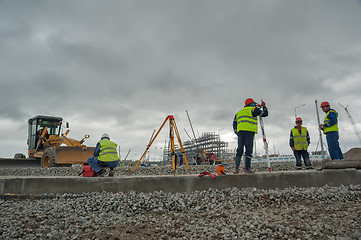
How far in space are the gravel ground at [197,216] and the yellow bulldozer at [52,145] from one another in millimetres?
8882

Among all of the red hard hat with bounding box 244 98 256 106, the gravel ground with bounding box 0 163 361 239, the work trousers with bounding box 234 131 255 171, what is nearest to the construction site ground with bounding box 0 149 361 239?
the gravel ground with bounding box 0 163 361 239

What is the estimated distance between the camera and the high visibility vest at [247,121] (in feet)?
18.7

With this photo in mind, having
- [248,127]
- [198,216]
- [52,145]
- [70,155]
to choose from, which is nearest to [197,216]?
[198,216]

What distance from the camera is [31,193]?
6.25 m

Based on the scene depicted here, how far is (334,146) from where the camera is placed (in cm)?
695

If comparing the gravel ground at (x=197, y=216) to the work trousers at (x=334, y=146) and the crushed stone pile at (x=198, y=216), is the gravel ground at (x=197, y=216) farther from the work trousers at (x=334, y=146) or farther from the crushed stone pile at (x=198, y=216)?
the work trousers at (x=334, y=146)

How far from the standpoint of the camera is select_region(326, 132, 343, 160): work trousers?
691cm

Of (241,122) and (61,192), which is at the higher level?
(241,122)

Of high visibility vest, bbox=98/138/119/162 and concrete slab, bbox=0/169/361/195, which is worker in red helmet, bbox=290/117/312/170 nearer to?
concrete slab, bbox=0/169/361/195

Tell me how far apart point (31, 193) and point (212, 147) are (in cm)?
7252

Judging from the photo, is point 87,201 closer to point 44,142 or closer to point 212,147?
point 44,142

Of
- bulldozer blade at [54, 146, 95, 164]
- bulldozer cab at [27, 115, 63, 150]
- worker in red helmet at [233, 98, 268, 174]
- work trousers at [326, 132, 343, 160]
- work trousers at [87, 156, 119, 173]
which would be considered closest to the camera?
worker in red helmet at [233, 98, 268, 174]

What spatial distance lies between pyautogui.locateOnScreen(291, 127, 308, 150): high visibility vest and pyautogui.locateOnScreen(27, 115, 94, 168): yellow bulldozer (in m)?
10.8

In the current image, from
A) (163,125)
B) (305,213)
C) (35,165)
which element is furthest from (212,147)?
(305,213)
